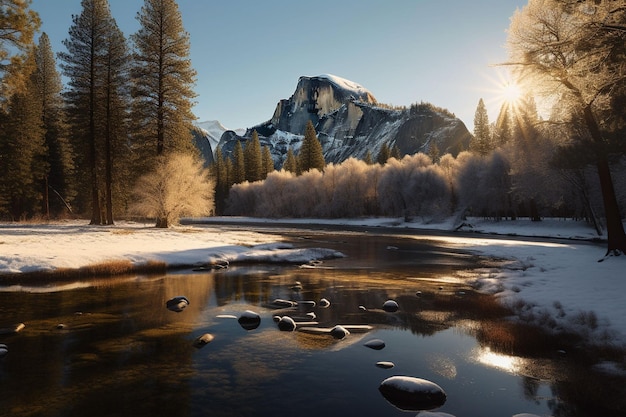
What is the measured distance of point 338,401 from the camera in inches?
222

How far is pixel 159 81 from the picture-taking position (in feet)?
105

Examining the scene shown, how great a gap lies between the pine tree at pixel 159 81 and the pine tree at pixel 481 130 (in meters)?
74.7

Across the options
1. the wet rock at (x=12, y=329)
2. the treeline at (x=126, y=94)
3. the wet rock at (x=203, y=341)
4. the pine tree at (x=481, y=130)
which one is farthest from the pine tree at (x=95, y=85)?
the pine tree at (x=481, y=130)

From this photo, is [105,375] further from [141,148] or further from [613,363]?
[141,148]

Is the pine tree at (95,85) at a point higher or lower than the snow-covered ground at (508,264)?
higher

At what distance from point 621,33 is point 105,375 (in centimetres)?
1575

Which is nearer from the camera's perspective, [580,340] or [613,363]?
[613,363]

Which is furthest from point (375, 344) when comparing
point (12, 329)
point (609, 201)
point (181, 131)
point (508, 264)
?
→ point (181, 131)

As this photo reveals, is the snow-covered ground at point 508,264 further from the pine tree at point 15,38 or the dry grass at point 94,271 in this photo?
the pine tree at point 15,38

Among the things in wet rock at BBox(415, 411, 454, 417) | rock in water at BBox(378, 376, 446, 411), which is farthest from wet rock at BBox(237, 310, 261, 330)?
wet rock at BBox(415, 411, 454, 417)

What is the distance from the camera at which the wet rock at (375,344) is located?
806 centimetres

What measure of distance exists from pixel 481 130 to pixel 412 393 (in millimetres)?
98929

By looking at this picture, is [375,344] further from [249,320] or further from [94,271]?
[94,271]

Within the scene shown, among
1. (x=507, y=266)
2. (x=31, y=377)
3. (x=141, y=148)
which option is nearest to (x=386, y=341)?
(x=31, y=377)
